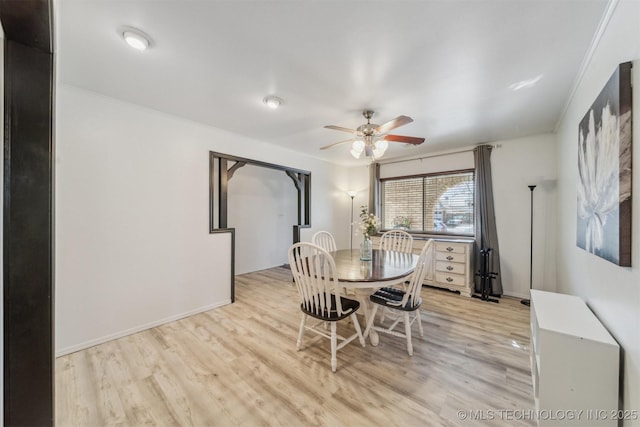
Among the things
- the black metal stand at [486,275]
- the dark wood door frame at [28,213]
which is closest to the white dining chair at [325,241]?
the black metal stand at [486,275]

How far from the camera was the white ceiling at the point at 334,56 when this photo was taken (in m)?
1.34

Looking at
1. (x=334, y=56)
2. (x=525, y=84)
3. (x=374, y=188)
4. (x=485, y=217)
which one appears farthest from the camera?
(x=374, y=188)

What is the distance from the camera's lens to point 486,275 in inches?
138

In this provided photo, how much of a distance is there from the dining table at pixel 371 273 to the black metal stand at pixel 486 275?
1.53 metres

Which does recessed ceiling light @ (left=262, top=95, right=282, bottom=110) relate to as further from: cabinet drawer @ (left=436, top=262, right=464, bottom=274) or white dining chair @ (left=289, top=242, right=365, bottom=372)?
cabinet drawer @ (left=436, top=262, right=464, bottom=274)

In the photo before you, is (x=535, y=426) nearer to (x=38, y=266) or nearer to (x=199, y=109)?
(x=38, y=266)

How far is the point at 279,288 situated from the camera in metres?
3.96

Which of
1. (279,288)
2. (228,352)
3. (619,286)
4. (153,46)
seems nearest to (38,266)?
(153,46)

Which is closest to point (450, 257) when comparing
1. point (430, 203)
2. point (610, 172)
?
point (430, 203)

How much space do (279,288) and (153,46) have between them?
3.37 metres

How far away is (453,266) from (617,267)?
2598mm

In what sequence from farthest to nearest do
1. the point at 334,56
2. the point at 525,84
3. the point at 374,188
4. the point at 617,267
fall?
the point at 374,188
the point at 525,84
the point at 334,56
the point at 617,267

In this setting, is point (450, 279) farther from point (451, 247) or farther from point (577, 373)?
point (577, 373)

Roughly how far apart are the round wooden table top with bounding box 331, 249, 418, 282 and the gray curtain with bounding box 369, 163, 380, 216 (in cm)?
211
